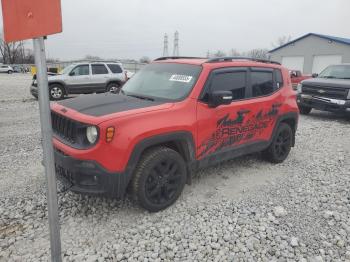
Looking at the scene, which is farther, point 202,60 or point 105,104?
point 202,60

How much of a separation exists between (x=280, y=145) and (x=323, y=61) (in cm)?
2769

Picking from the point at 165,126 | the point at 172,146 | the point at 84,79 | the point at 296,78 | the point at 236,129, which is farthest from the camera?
the point at 296,78

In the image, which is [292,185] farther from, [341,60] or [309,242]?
[341,60]

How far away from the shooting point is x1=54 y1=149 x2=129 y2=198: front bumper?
3.23 metres

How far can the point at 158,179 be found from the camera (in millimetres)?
3672

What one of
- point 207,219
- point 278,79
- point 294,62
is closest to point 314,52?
point 294,62

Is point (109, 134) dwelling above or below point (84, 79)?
above

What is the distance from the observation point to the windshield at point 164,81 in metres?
4.08

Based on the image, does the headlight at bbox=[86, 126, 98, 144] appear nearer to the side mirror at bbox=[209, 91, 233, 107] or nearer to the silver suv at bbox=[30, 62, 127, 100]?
the side mirror at bbox=[209, 91, 233, 107]

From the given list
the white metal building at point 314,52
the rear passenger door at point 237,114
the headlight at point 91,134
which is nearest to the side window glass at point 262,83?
the rear passenger door at point 237,114

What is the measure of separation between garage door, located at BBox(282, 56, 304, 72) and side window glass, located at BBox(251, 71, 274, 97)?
28672 mm

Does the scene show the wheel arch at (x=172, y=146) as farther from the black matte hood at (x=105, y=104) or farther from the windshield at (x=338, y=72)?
the windshield at (x=338, y=72)

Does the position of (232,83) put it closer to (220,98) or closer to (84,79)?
(220,98)

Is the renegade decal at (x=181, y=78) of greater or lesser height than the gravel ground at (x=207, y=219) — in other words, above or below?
above
